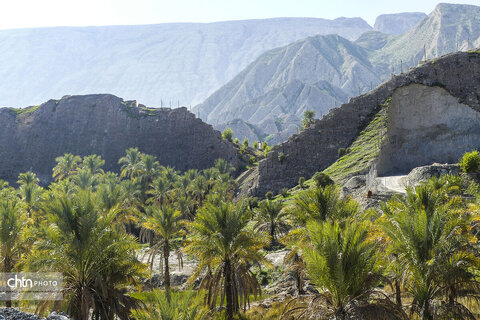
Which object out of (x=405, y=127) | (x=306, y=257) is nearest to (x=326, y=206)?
(x=306, y=257)

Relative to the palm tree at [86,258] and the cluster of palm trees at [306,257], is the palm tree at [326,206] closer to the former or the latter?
the cluster of palm trees at [306,257]

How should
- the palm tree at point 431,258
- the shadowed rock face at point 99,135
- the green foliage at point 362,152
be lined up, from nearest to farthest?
the palm tree at point 431,258 < the green foliage at point 362,152 < the shadowed rock face at point 99,135

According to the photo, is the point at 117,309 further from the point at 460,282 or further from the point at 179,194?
the point at 179,194

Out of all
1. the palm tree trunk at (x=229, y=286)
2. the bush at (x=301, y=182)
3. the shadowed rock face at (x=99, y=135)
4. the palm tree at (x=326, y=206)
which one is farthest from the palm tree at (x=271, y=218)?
the shadowed rock face at (x=99, y=135)

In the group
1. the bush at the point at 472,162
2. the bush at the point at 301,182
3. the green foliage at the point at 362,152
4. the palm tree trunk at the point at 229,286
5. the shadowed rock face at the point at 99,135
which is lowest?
the palm tree trunk at the point at 229,286

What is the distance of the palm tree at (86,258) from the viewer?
20891mm

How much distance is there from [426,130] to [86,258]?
61737 mm

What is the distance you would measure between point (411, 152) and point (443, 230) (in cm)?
5346

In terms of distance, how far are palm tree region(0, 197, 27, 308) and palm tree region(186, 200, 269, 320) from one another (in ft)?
40.2

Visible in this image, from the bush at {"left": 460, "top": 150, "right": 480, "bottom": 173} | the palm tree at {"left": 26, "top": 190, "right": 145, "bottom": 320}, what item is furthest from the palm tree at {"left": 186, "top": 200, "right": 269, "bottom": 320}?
the bush at {"left": 460, "top": 150, "right": 480, "bottom": 173}

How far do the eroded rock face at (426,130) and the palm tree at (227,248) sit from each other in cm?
4666

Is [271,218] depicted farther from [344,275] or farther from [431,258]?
[344,275]

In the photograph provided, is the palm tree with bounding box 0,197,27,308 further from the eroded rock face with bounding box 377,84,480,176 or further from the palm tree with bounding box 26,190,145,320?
the eroded rock face with bounding box 377,84,480,176

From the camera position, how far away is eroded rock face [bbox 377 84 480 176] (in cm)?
6888
